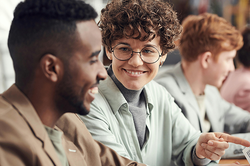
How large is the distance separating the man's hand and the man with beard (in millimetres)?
625

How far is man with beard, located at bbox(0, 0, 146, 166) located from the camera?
0.57m

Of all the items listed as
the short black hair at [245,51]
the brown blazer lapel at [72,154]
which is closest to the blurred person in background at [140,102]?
the brown blazer lapel at [72,154]

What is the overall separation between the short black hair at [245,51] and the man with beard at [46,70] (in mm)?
1929

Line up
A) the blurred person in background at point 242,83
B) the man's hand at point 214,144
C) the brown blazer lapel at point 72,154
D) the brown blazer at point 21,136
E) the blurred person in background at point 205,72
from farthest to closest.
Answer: the blurred person in background at point 242,83, the blurred person in background at point 205,72, the man's hand at point 214,144, the brown blazer lapel at point 72,154, the brown blazer at point 21,136

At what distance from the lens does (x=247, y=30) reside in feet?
7.37

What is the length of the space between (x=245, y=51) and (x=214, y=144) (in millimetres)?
1469

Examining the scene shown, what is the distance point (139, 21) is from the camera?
40.6 inches

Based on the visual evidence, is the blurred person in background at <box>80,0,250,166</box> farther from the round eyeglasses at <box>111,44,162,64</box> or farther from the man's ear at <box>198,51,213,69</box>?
the man's ear at <box>198,51,213,69</box>

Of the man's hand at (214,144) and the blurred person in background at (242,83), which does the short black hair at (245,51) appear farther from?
the man's hand at (214,144)

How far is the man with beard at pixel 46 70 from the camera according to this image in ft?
1.86

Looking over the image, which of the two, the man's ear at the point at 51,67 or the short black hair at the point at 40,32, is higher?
the short black hair at the point at 40,32

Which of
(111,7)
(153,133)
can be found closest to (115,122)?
(153,133)

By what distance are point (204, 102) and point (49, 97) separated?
1.47 meters

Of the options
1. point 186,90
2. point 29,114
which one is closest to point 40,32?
point 29,114
